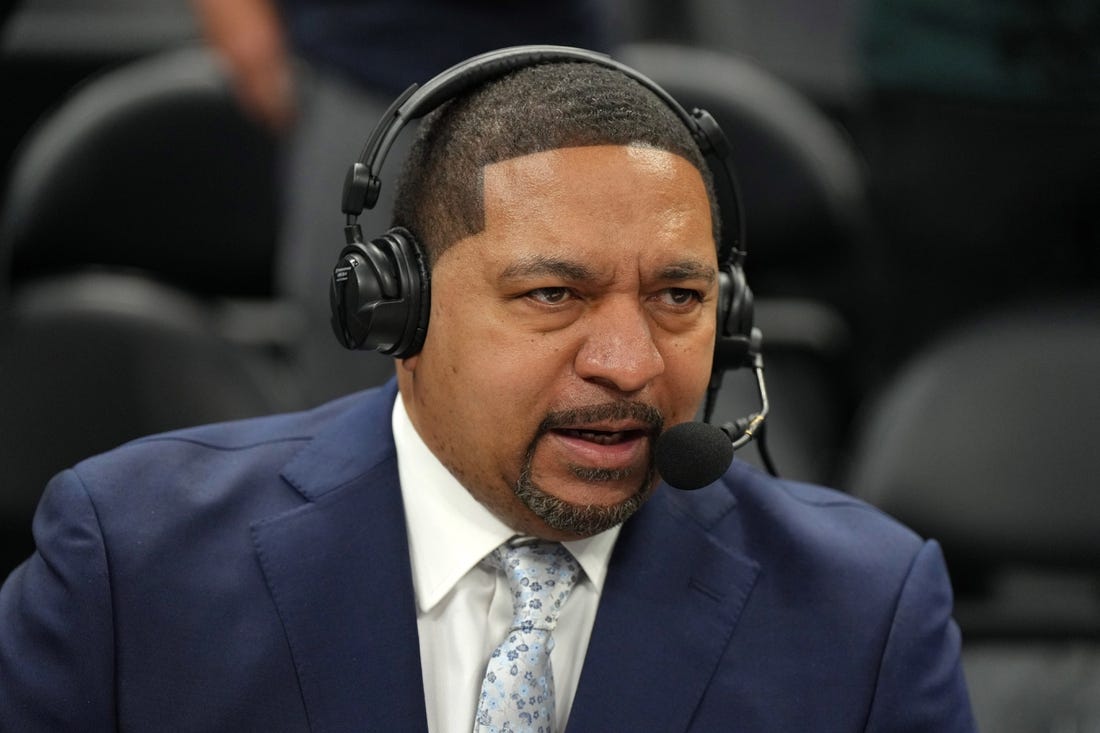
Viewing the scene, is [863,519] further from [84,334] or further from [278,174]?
[278,174]

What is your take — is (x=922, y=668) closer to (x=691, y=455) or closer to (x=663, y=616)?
(x=663, y=616)

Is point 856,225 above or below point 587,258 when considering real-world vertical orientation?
below

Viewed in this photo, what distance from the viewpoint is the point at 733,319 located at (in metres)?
1.60

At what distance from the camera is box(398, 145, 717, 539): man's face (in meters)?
1.43

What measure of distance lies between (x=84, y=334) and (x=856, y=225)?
5.65 feet

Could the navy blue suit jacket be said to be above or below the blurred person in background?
below

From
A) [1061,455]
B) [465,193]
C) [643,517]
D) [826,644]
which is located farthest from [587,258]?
[1061,455]

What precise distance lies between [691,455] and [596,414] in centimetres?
9

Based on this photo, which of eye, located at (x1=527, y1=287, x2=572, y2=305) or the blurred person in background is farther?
the blurred person in background

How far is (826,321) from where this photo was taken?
3449 mm

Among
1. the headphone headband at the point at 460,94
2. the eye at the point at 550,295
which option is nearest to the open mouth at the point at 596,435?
the eye at the point at 550,295

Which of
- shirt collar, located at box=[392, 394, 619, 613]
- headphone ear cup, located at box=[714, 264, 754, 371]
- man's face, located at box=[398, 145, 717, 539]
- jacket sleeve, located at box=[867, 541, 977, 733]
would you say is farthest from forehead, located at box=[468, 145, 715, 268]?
jacket sleeve, located at box=[867, 541, 977, 733]

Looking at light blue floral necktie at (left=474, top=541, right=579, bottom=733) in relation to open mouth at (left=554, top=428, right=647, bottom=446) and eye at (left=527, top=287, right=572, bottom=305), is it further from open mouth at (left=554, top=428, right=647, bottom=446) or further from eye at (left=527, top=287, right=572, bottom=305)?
eye at (left=527, top=287, right=572, bottom=305)

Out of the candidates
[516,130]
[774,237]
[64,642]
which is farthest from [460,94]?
[774,237]
